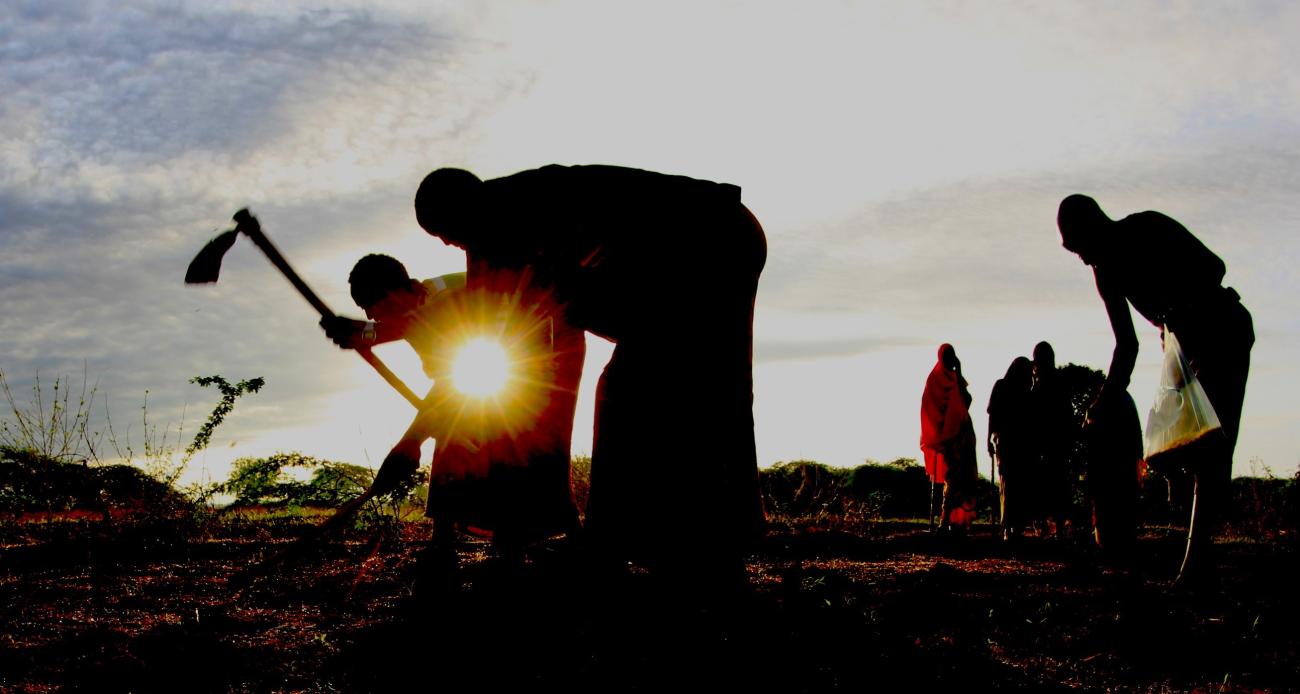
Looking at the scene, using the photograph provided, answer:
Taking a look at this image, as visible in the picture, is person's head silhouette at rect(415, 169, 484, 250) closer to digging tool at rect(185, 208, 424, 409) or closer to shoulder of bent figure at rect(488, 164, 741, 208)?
shoulder of bent figure at rect(488, 164, 741, 208)

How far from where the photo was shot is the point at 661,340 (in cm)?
296

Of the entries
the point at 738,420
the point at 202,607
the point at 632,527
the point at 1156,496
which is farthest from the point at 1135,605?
the point at 1156,496

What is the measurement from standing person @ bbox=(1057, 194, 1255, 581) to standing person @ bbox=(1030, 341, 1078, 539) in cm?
418

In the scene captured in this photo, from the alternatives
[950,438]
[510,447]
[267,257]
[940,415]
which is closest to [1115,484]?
[950,438]

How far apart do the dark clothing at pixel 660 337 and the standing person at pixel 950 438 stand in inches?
247

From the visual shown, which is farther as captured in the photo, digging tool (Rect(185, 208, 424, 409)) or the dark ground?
digging tool (Rect(185, 208, 424, 409))

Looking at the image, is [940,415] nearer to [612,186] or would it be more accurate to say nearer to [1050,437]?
[1050,437]

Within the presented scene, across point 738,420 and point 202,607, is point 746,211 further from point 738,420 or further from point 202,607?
point 202,607

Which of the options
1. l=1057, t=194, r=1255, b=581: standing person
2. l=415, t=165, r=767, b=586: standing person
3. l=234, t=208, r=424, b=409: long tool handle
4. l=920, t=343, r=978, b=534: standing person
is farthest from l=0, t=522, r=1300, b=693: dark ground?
l=920, t=343, r=978, b=534: standing person

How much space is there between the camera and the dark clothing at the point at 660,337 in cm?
292

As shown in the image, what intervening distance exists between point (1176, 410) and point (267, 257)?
155 inches

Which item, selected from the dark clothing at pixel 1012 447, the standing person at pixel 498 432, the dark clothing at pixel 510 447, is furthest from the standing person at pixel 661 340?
the dark clothing at pixel 1012 447

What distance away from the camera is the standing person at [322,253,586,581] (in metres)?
3.42

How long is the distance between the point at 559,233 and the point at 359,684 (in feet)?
5.01
